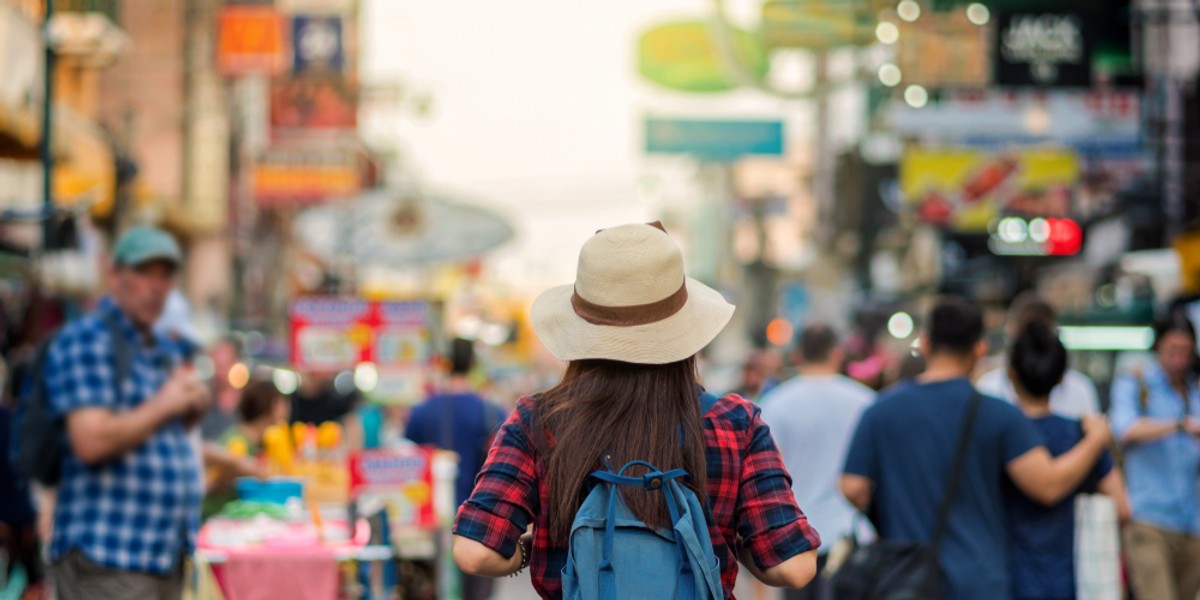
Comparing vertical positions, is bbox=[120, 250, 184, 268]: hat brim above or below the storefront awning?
below

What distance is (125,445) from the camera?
5.55 metres

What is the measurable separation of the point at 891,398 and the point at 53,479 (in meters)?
3.17

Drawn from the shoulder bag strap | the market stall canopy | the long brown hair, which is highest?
the market stall canopy

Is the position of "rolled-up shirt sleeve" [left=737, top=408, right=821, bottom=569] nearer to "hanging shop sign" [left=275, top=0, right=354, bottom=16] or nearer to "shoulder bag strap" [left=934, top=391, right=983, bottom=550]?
"shoulder bag strap" [left=934, top=391, right=983, bottom=550]

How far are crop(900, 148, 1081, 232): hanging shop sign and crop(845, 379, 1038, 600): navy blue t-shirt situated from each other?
15.8 m

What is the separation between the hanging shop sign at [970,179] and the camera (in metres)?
21.6

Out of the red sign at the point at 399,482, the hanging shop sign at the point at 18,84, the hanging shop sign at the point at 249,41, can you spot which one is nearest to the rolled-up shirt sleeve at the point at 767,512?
the red sign at the point at 399,482

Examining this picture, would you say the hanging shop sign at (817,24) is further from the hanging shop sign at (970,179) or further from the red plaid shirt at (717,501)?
the red plaid shirt at (717,501)

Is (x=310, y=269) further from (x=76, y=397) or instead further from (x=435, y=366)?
(x=76, y=397)

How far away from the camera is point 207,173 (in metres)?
35.8

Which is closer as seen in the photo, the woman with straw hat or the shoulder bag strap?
the woman with straw hat

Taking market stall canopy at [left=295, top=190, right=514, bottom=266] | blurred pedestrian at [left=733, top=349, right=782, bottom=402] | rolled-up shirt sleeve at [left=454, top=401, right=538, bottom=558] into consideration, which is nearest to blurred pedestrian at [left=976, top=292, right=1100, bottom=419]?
market stall canopy at [left=295, top=190, right=514, bottom=266]

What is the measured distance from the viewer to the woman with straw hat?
11.3 ft

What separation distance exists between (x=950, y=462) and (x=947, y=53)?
37.5 feet
